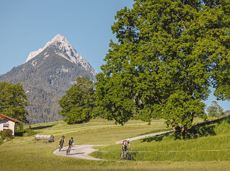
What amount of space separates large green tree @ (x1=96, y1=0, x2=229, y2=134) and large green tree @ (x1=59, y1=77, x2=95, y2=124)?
89.5 metres

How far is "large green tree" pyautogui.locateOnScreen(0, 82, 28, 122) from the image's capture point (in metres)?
138

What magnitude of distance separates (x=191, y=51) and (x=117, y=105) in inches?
457

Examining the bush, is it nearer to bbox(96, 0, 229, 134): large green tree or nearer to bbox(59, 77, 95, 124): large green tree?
bbox(59, 77, 95, 124): large green tree

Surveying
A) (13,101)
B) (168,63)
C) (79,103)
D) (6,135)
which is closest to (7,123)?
(6,135)

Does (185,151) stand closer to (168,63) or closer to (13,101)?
(168,63)

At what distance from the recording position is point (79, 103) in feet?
500

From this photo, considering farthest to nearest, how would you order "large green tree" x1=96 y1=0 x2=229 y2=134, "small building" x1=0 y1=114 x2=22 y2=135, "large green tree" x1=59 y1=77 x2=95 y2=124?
"large green tree" x1=59 y1=77 x2=95 y2=124 < "small building" x1=0 y1=114 x2=22 y2=135 < "large green tree" x1=96 y1=0 x2=229 y2=134

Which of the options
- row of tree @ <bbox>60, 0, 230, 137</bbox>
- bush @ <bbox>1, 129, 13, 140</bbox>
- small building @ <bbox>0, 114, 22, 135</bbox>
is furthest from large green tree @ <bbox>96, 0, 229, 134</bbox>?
small building @ <bbox>0, 114, 22, 135</bbox>

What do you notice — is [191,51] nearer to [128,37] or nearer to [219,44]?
[219,44]

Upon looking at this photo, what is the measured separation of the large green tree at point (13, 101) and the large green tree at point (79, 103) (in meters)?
16.5

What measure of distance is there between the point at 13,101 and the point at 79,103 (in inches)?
985

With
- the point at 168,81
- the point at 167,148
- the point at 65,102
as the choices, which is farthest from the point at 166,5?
the point at 65,102

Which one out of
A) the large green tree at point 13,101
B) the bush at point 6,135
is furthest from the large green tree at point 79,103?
the bush at point 6,135

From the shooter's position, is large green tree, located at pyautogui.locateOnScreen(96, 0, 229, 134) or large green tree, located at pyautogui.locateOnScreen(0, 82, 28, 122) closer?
large green tree, located at pyautogui.locateOnScreen(96, 0, 229, 134)
